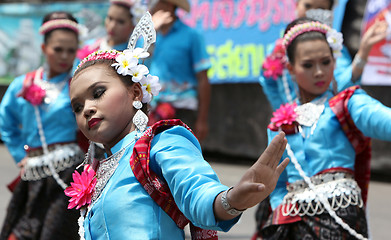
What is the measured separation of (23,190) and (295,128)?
2118 mm

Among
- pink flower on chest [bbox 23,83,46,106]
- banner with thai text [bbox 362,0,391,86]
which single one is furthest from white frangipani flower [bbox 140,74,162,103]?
banner with thai text [bbox 362,0,391,86]

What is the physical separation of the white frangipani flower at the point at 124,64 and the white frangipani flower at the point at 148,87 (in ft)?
0.22

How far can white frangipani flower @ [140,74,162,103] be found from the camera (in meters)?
2.50

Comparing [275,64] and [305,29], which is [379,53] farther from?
[305,29]

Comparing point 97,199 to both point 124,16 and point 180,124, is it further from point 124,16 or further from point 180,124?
point 124,16

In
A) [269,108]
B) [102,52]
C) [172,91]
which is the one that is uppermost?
[102,52]

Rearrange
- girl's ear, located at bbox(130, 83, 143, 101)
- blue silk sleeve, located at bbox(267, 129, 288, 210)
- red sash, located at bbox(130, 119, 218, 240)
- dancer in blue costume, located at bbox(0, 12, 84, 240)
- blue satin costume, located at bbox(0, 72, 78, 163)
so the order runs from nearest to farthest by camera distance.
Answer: red sash, located at bbox(130, 119, 218, 240) < girl's ear, located at bbox(130, 83, 143, 101) < blue silk sleeve, located at bbox(267, 129, 288, 210) < dancer in blue costume, located at bbox(0, 12, 84, 240) < blue satin costume, located at bbox(0, 72, 78, 163)

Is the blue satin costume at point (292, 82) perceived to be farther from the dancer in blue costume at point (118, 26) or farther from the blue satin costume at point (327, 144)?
the dancer in blue costume at point (118, 26)

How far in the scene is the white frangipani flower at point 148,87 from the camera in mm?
2500

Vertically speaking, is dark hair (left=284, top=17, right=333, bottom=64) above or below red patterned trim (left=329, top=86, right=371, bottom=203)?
above

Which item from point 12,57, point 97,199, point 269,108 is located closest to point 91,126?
point 97,199

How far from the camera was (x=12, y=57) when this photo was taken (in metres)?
12.1

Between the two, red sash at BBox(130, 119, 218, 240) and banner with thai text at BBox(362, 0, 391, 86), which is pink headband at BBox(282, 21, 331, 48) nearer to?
red sash at BBox(130, 119, 218, 240)

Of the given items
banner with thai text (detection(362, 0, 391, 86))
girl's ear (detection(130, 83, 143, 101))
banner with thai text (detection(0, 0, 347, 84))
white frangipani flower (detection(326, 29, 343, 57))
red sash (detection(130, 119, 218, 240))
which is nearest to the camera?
red sash (detection(130, 119, 218, 240))
